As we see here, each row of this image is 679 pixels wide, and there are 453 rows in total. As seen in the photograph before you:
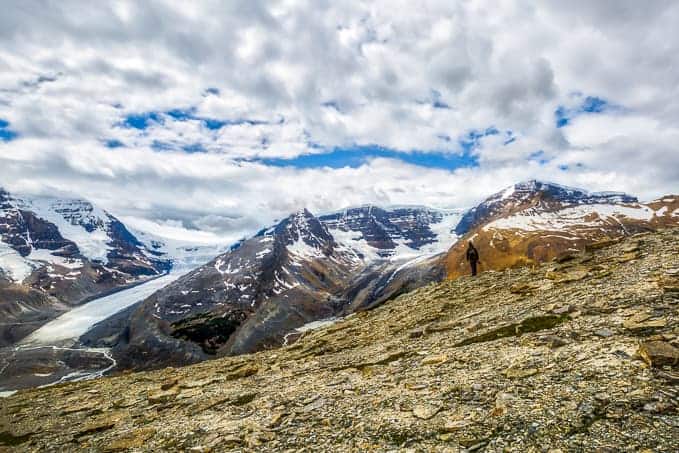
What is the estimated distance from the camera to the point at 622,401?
1328cm

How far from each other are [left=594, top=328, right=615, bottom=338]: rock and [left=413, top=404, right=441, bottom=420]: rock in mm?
8617

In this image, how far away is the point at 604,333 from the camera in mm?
18625

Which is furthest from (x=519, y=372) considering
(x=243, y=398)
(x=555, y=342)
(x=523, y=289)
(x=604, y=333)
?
(x=523, y=289)

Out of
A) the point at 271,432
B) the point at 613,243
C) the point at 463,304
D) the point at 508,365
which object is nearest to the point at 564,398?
the point at 508,365

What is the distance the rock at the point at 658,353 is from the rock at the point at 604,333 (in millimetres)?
2556

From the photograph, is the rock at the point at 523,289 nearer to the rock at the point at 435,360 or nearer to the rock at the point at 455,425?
the rock at the point at 435,360

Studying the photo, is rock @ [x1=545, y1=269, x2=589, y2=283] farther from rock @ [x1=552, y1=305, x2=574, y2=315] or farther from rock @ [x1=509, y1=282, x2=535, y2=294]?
rock @ [x1=552, y1=305, x2=574, y2=315]

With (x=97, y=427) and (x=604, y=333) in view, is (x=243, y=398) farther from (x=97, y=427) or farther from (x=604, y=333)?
(x=604, y=333)

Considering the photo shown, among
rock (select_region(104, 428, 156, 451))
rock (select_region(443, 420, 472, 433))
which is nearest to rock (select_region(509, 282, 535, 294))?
rock (select_region(443, 420, 472, 433))

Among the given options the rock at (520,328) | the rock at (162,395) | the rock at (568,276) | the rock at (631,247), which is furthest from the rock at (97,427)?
the rock at (631,247)

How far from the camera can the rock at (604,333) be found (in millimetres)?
18406

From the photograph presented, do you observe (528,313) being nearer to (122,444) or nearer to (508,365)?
(508,365)

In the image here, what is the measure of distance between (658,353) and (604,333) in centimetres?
374

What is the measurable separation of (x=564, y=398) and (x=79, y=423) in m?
30.6
